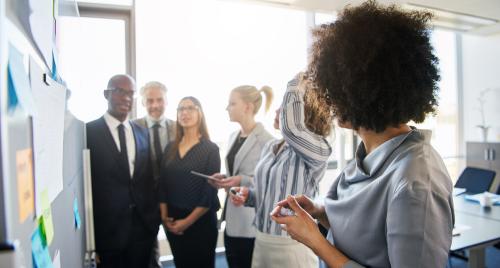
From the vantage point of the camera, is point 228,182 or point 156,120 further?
point 156,120

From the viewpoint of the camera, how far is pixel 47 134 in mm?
596

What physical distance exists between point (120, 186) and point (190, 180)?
0.48 metres

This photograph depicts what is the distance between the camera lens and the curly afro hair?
78 cm

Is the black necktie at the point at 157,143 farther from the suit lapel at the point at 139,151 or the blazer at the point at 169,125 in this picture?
the suit lapel at the point at 139,151

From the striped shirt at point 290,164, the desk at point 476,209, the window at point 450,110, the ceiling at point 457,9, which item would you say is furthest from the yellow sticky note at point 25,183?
the window at point 450,110

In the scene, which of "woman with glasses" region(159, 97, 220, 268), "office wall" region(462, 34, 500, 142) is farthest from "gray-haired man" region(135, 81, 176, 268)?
"office wall" region(462, 34, 500, 142)

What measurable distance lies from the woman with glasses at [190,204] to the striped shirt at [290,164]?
0.50 m

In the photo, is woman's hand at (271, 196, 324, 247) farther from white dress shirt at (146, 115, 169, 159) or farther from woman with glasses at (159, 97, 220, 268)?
white dress shirt at (146, 115, 169, 159)

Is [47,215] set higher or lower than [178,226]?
higher

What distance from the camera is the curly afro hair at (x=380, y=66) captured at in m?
0.78

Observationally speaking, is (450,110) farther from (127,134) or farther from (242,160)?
(127,134)

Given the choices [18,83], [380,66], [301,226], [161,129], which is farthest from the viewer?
[161,129]

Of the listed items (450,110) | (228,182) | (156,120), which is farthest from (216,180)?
(450,110)

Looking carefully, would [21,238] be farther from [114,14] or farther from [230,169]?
[114,14]
